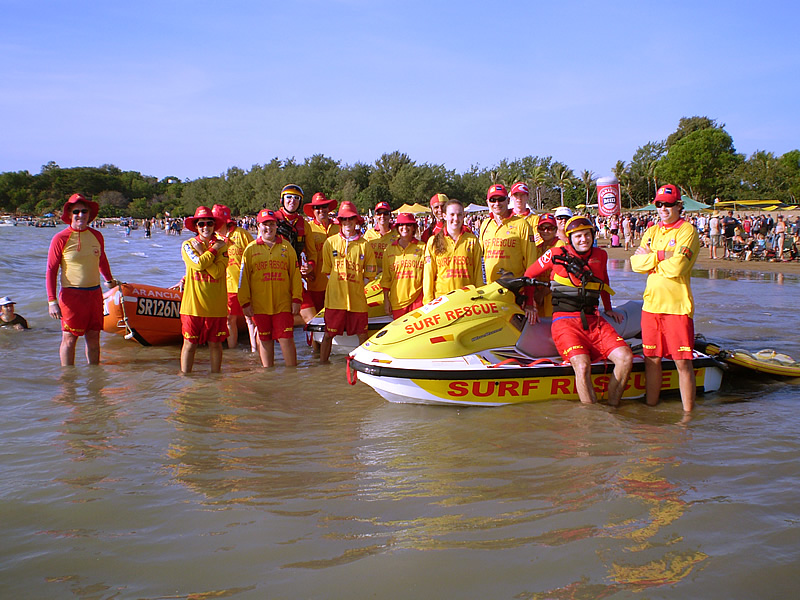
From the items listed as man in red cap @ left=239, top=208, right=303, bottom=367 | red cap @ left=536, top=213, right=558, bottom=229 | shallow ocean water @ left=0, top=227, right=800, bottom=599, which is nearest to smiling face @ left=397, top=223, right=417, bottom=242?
man in red cap @ left=239, top=208, right=303, bottom=367

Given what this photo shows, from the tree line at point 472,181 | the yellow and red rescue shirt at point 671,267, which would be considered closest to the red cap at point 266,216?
the yellow and red rescue shirt at point 671,267

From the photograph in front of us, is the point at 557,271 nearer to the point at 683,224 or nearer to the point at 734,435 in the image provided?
the point at 683,224

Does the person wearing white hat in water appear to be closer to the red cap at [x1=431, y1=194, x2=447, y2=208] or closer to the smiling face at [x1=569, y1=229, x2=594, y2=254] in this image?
the red cap at [x1=431, y1=194, x2=447, y2=208]

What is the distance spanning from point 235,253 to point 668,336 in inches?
204

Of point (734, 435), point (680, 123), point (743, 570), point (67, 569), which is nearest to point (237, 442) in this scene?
point (67, 569)

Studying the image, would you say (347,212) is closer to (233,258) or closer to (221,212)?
(233,258)

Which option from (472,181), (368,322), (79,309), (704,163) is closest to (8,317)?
(79,309)

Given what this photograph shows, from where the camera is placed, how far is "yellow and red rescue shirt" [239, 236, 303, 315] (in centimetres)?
675

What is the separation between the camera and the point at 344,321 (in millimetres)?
7230

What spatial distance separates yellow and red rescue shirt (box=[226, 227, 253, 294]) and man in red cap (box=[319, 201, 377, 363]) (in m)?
1.36

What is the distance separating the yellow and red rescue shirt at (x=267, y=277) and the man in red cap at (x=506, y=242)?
2.16 m

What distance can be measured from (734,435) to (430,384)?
7.92ft

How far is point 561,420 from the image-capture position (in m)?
5.22

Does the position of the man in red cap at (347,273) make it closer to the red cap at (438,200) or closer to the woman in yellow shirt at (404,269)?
the woman in yellow shirt at (404,269)
